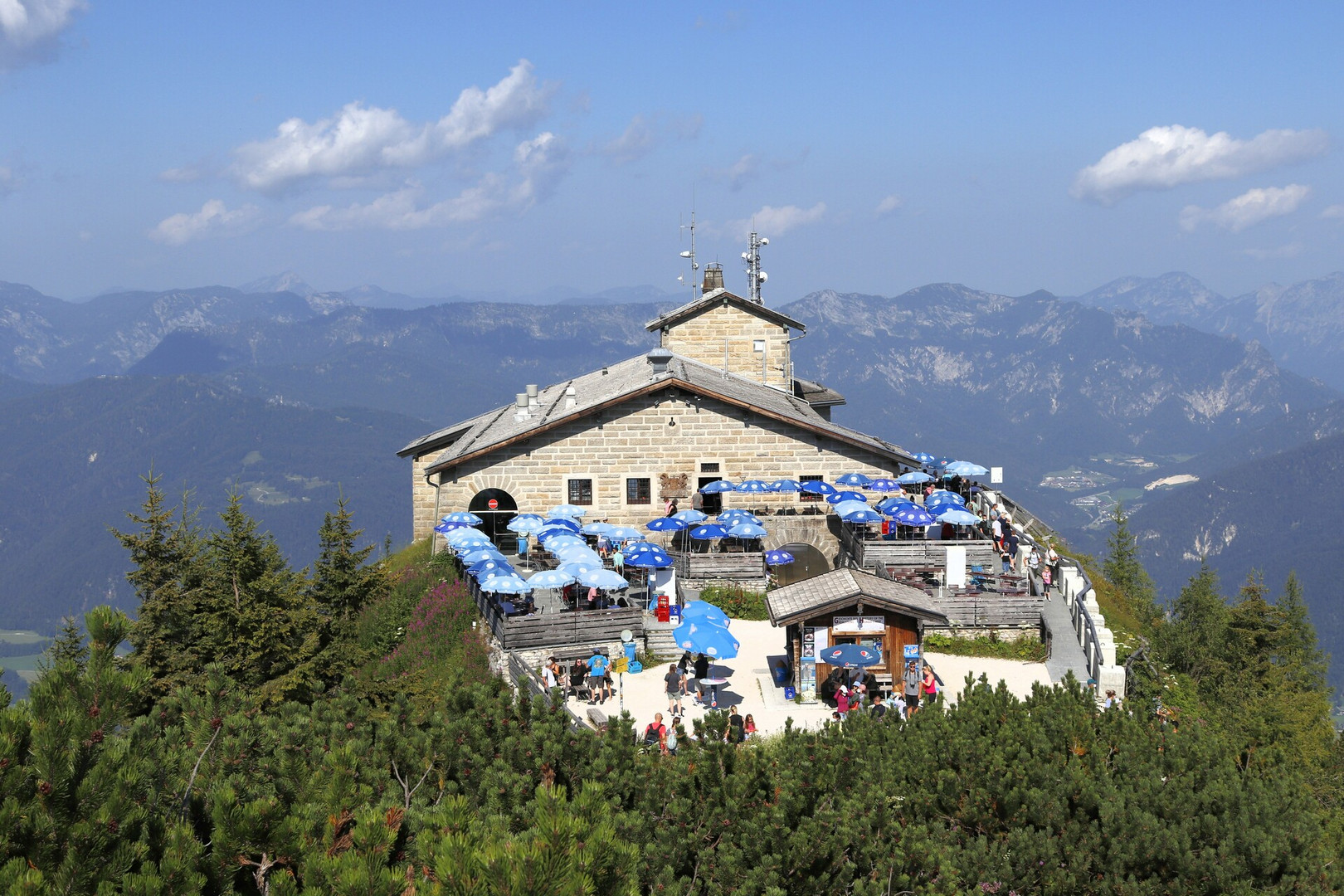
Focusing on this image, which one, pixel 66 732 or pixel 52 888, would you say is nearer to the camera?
pixel 52 888

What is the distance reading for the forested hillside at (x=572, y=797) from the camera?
8.65 metres

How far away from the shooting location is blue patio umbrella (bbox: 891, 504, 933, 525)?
34.3m

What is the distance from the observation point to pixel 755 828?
13.1 m

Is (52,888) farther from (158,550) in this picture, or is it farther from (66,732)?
(158,550)

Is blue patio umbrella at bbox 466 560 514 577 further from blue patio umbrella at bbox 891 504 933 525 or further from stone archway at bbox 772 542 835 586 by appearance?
stone archway at bbox 772 542 835 586

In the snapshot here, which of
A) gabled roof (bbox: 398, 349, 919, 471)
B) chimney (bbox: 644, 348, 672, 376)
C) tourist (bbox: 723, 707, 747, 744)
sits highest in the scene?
chimney (bbox: 644, 348, 672, 376)

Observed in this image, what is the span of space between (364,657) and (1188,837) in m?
18.1

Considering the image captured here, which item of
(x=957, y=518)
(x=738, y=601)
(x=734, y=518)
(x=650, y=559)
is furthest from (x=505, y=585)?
(x=957, y=518)

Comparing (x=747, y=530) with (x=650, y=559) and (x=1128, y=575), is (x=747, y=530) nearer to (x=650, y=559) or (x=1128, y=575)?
(x=650, y=559)

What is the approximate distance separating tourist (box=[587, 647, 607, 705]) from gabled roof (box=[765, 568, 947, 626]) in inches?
159

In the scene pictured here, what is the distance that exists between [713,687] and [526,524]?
34.9ft

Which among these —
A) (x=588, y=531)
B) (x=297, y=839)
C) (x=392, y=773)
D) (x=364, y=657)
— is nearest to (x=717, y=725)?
(x=392, y=773)

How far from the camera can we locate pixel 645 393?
4078 cm

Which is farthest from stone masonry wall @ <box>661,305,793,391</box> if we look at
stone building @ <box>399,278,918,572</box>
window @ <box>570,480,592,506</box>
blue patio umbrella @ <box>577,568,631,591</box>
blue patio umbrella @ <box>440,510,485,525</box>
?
blue patio umbrella @ <box>577,568,631,591</box>
